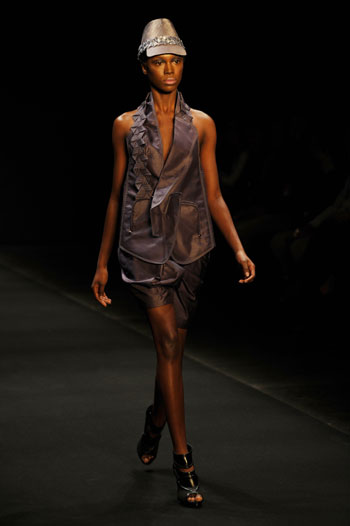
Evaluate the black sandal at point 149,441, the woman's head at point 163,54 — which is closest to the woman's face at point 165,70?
the woman's head at point 163,54

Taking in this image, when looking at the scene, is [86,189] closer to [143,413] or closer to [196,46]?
[196,46]

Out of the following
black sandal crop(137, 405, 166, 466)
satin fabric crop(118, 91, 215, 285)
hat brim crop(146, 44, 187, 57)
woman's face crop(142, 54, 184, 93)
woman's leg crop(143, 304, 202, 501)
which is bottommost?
black sandal crop(137, 405, 166, 466)

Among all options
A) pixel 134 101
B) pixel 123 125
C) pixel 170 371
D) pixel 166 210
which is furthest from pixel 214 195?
pixel 134 101

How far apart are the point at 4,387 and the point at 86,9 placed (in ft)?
20.3

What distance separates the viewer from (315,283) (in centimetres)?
611

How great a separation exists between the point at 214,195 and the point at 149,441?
33.2 inches

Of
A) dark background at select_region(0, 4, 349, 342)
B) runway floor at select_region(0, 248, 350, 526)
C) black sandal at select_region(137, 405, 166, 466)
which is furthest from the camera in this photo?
dark background at select_region(0, 4, 349, 342)

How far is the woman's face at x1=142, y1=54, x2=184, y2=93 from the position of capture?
9.82ft

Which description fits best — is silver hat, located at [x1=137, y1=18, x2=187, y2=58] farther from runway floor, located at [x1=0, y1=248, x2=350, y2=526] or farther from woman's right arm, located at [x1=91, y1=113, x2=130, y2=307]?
runway floor, located at [x1=0, y1=248, x2=350, y2=526]

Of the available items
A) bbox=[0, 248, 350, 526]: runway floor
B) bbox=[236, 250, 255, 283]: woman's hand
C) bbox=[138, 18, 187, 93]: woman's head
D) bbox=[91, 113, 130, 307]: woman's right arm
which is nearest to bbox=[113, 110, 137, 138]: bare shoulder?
bbox=[91, 113, 130, 307]: woman's right arm

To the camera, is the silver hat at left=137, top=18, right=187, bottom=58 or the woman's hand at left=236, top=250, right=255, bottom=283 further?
the woman's hand at left=236, top=250, right=255, bottom=283

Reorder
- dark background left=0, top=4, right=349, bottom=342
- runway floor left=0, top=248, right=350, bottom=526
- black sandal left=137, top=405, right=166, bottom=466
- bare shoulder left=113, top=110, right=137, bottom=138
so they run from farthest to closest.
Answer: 1. dark background left=0, top=4, right=349, bottom=342
2. black sandal left=137, top=405, right=166, bottom=466
3. bare shoulder left=113, top=110, right=137, bottom=138
4. runway floor left=0, top=248, right=350, bottom=526

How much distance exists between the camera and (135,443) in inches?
143

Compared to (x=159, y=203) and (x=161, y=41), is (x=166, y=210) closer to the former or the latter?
(x=159, y=203)
